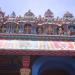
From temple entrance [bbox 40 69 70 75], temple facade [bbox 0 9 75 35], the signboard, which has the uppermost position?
temple facade [bbox 0 9 75 35]

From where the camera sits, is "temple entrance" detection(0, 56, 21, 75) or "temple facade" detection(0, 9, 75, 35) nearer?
"temple entrance" detection(0, 56, 21, 75)

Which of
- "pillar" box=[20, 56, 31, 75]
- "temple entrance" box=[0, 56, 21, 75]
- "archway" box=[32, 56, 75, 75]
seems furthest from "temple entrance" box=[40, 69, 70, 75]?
"pillar" box=[20, 56, 31, 75]

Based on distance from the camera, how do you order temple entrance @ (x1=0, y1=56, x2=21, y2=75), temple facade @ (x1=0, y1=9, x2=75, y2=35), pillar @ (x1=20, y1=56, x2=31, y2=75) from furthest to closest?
1. temple facade @ (x1=0, y1=9, x2=75, y2=35)
2. temple entrance @ (x1=0, y1=56, x2=21, y2=75)
3. pillar @ (x1=20, y1=56, x2=31, y2=75)

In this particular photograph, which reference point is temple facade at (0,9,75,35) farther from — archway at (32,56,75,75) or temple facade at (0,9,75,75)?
archway at (32,56,75,75)

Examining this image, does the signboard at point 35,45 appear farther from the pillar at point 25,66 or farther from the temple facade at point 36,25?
the temple facade at point 36,25

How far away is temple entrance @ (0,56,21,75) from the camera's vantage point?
1084 cm

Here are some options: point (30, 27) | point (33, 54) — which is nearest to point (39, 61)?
point (33, 54)

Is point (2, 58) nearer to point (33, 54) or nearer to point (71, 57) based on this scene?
point (33, 54)

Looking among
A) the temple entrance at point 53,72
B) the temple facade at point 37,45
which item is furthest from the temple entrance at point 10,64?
the temple entrance at point 53,72

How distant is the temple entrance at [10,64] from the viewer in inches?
427

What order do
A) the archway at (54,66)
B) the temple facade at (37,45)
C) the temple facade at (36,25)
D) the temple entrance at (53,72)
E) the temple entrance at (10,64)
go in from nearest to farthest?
1. the temple facade at (37,45)
2. the archway at (54,66)
3. the temple entrance at (10,64)
4. the temple entrance at (53,72)
5. the temple facade at (36,25)

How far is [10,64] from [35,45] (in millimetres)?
1641

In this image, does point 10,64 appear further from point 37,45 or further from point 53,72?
point 53,72

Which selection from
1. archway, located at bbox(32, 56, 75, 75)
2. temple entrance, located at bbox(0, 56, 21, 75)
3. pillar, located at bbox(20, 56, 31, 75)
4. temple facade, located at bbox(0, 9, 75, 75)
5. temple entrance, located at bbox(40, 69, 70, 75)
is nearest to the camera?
temple facade, located at bbox(0, 9, 75, 75)
